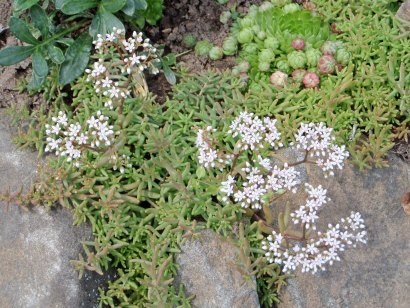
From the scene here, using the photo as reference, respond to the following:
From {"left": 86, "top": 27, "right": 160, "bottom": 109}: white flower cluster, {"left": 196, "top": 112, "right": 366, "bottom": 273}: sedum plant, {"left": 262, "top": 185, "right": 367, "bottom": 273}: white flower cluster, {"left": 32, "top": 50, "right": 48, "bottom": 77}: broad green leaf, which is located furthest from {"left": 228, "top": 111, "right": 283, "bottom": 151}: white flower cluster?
{"left": 32, "top": 50, "right": 48, "bottom": 77}: broad green leaf

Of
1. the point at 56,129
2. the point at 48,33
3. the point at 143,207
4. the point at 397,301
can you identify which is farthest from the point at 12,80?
the point at 397,301

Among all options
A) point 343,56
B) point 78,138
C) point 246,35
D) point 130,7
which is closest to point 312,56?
point 343,56

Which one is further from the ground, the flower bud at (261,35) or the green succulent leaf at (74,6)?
the green succulent leaf at (74,6)

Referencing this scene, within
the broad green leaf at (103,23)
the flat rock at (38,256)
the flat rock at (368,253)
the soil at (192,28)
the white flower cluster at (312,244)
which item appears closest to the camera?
the white flower cluster at (312,244)

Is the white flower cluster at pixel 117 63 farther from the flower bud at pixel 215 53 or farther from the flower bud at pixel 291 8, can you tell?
the flower bud at pixel 291 8

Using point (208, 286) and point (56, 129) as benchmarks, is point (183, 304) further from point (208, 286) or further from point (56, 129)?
point (56, 129)

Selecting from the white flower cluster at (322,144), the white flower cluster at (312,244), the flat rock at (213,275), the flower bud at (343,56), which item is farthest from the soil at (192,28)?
the white flower cluster at (312,244)

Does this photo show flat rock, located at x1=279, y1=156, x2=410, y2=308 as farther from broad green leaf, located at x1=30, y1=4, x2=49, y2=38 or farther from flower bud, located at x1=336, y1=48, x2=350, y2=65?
broad green leaf, located at x1=30, y1=4, x2=49, y2=38
